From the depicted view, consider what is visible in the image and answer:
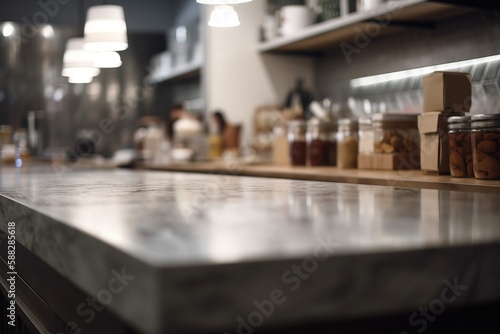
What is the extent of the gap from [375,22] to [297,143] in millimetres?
724

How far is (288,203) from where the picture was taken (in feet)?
2.80

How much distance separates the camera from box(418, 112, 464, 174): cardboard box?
167cm

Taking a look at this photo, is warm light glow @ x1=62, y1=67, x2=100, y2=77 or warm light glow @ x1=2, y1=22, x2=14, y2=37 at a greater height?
warm light glow @ x1=2, y1=22, x2=14, y2=37

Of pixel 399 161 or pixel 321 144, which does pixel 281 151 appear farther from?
pixel 399 161

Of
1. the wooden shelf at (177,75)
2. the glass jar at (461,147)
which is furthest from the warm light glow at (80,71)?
the glass jar at (461,147)

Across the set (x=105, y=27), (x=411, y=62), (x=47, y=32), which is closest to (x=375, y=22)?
(x=411, y=62)

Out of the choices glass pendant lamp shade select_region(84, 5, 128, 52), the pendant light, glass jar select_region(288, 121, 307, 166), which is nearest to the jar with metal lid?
glass jar select_region(288, 121, 307, 166)

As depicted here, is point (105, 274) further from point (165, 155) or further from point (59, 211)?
point (165, 155)

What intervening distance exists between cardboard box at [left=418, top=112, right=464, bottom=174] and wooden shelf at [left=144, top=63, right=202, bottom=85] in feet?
9.47

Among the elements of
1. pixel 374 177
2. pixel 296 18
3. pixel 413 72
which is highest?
pixel 296 18

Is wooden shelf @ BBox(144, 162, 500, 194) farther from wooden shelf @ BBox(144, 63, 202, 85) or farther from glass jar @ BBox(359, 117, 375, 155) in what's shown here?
wooden shelf @ BBox(144, 63, 202, 85)

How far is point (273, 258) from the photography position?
1.48 ft

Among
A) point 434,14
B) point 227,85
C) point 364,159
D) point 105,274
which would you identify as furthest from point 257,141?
point 105,274

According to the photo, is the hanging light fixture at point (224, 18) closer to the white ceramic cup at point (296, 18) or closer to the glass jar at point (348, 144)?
the glass jar at point (348, 144)
